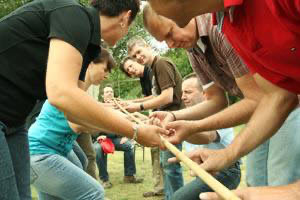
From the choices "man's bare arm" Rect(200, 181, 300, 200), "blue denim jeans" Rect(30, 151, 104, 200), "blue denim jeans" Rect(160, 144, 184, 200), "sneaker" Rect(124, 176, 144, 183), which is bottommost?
"sneaker" Rect(124, 176, 144, 183)

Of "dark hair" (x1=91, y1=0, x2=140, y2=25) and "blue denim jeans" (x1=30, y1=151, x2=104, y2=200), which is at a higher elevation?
"dark hair" (x1=91, y1=0, x2=140, y2=25)

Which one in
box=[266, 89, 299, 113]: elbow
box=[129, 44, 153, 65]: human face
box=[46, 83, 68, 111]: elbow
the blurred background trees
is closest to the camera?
box=[266, 89, 299, 113]: elbow

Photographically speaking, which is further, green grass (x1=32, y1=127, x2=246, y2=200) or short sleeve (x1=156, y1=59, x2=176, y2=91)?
green grass (x1=32, y1=127, x2=246, y2=200)

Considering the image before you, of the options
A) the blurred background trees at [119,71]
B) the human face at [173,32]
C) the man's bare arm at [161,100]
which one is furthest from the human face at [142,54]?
the blurred background trees at [119,71]

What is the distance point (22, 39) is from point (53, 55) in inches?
7.6

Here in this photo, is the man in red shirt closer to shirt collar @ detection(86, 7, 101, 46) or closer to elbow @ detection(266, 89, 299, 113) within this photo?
elbow @ detection(266, 89, 299, 113)

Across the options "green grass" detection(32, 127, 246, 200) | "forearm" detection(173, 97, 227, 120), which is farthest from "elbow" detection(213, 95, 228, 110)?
"green grass" detection(32, 127, 246, 200)

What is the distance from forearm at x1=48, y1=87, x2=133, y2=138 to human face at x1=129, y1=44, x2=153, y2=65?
2.63 meters

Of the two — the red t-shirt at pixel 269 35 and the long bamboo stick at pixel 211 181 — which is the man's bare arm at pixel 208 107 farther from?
the red t-shirt at pixel 269 35

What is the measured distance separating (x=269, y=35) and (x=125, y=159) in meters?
4.60

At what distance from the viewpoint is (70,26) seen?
1.83m

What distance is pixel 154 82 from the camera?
4.37m

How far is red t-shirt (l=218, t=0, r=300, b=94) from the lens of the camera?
3.94 ft

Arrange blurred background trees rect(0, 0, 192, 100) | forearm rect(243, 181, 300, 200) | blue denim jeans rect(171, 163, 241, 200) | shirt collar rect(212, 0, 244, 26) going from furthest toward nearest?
blurred background trees rect(0, 0, 192, 100)
blue denim jeans rect(171, 163, 241, 200)
shirt collar rect(212, 0, 244, 26)
forearm rect(243, 181, 300, 200)
